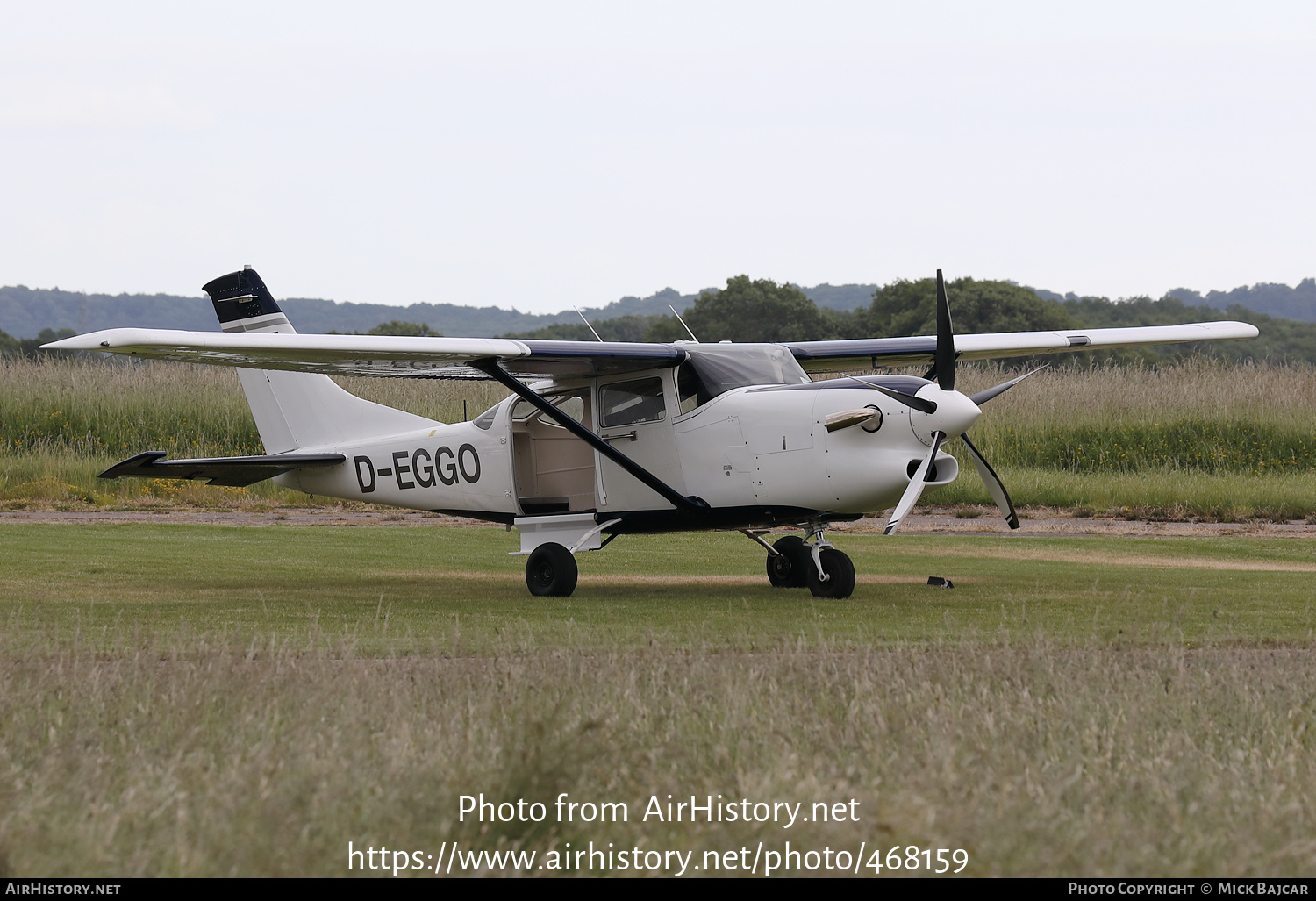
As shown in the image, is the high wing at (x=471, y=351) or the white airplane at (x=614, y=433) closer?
the high wing at (x=471, y=351)

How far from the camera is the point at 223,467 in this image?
14312 millimetres

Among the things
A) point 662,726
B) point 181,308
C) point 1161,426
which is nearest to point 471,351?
point 662,726

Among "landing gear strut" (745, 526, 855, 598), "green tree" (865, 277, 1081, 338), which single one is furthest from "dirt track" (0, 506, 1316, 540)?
"green tree" (865, 277, 1081, 338)

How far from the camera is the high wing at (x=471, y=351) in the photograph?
10.7 metres

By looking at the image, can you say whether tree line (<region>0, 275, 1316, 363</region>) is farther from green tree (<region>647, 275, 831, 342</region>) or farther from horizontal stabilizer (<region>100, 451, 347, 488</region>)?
horizontal stabilizer (<region>100, 451, 347, 488</region>)

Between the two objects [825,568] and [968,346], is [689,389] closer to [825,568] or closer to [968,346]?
[825,568]

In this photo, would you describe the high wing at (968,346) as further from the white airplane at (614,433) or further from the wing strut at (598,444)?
the wing strut at (598,444)

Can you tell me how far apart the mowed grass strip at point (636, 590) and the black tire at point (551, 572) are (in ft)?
0.61

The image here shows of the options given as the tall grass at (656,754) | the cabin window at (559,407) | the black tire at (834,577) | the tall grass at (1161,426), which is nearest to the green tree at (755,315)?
the tall grass at (1161,426)

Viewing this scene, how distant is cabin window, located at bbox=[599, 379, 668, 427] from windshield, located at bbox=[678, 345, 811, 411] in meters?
0.27

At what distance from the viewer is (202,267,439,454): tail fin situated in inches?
599

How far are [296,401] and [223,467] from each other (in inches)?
62.7

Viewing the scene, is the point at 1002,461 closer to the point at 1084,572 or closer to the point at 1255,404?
the point at 1255,404

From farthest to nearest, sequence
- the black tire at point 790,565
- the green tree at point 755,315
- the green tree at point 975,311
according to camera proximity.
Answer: the green tree at point 755,315 < the green tree at point 975,311 < the black tire at point 790,565
